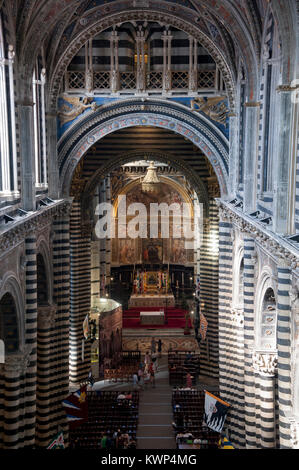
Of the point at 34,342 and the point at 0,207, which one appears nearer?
the point at 0,207

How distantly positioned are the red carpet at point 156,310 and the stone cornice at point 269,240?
20.1 m

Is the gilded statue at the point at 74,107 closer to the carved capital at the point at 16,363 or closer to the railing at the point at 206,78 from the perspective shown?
the railing at the point at 206,78

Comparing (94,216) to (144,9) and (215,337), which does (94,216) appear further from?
(144,9)

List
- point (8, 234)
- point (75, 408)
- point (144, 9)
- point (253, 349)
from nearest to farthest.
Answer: point (8, 234) → point (253, 349) → point (75, 408) → point (144, 9)

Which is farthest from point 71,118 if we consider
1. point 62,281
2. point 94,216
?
point 94,216

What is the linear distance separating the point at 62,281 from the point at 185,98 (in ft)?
30.3

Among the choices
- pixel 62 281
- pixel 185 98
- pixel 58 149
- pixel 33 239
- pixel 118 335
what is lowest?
pixel 118 335

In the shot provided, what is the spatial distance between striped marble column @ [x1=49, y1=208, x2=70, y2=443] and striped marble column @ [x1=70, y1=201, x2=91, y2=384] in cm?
Result: 582

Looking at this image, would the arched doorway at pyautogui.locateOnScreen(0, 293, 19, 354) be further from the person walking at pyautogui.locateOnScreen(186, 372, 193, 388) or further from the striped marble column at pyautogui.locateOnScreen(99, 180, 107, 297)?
the striped marble column at pyautogui.locateOnScreen(99, 180, 107, 297)

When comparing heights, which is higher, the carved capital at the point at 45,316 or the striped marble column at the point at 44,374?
the carved capital at the point at 45,316

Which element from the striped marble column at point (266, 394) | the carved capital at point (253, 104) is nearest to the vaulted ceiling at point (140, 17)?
the carved capital at point (253, 104)

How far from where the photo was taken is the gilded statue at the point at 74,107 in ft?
87.2

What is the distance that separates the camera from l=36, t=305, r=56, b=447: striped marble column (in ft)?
82.5

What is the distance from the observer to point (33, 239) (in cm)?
2078
